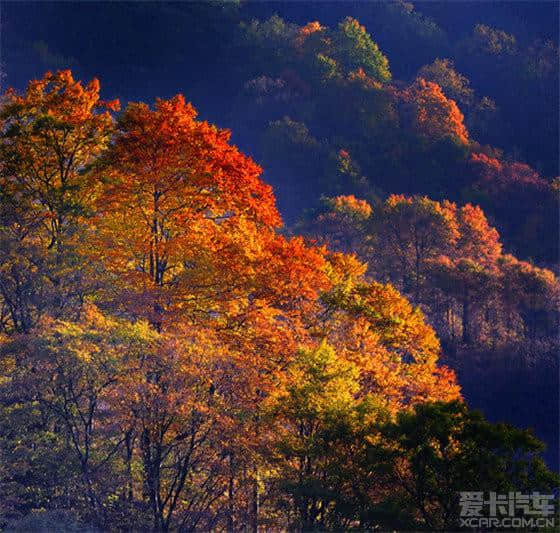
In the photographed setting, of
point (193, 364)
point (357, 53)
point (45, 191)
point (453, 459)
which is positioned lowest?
point (453, 459)

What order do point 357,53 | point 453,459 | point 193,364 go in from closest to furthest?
point 453,459
point 193,364
point 357,53

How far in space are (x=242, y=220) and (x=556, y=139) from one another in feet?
318

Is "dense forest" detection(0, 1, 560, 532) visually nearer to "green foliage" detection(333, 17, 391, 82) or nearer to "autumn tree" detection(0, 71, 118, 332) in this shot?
"autumn tree" detection(0, 71, 118, 332)

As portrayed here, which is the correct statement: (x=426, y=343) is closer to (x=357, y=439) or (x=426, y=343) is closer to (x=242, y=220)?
(x=242, y=220)

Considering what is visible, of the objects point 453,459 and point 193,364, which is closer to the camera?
point 453,459

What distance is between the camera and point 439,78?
13788cm

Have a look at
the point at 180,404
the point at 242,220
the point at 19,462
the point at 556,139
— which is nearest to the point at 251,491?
the point at 180,404
